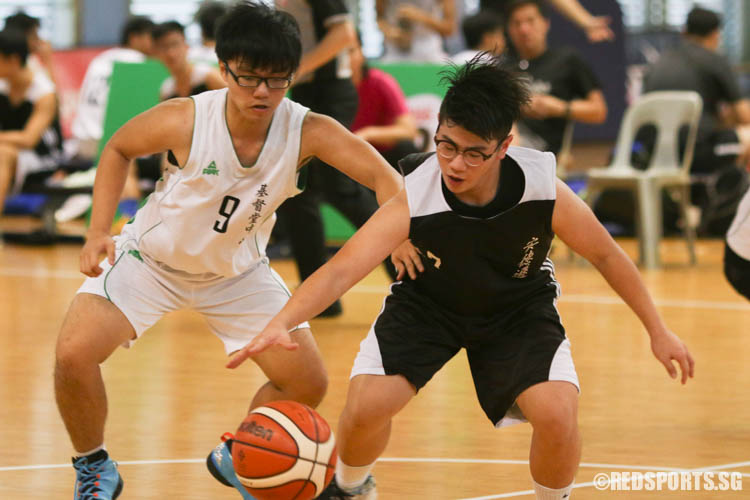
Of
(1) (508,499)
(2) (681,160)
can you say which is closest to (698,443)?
(1) (508,499)

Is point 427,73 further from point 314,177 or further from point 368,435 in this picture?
point 368,435

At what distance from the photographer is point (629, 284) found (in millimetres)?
3211

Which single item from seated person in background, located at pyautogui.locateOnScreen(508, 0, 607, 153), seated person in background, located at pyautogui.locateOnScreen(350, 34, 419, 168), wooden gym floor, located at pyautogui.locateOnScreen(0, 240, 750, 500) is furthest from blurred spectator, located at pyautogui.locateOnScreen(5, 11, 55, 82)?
wooden gym floor, located at pyautogui.locateOnScreen(0, 240, 750, 500)

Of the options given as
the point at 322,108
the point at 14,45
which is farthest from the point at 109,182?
the point at 14,45

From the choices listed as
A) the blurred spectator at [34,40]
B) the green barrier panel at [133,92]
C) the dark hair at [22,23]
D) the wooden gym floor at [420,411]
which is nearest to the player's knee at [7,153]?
the green barrier panel at [133,92]

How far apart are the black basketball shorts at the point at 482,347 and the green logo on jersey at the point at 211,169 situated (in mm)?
653

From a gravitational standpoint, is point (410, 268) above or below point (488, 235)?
below

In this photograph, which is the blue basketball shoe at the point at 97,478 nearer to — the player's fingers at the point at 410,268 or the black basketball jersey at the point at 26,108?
the player's fingers at the point at 410,268

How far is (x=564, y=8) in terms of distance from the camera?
10.0 meters

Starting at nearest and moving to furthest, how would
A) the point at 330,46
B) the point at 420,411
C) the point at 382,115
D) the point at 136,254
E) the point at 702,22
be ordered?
the point at 136,254, the point at 420,411, the point at 330,46, the point at 382,115, the point at 702,22

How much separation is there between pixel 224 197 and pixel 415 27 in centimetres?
776

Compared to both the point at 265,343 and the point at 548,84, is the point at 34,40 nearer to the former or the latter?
the point at 548,84

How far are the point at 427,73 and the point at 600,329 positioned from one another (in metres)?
4.29

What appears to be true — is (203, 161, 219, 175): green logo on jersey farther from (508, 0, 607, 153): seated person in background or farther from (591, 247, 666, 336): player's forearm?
(508, 0, 607, 153): seated person in background
